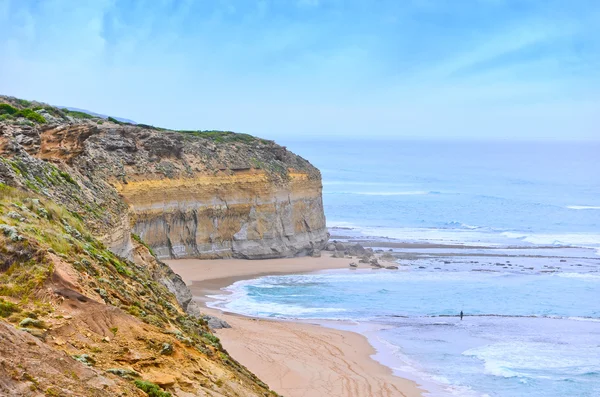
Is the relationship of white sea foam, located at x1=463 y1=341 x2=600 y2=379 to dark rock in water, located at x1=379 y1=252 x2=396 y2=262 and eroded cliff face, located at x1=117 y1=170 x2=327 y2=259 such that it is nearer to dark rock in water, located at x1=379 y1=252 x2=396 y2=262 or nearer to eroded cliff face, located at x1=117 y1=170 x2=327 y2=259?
dark rock in water, located at x1=379 y1=252 x2=396 y2=262

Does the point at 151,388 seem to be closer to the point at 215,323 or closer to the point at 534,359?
the point at 215,323

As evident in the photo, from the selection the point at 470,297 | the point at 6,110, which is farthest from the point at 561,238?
the point at 6,110

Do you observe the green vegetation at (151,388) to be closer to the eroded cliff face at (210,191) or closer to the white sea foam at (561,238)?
the eroded cliff face at (210,191)

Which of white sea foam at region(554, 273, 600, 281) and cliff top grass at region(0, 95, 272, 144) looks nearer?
cliff top grass at region(0, 95, 272, 144)

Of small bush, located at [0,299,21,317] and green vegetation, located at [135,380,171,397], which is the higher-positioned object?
small bush, located at [0,299,21,317]

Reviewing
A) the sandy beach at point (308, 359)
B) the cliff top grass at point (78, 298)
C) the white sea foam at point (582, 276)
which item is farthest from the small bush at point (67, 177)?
the white sea foam at point (582, 276)

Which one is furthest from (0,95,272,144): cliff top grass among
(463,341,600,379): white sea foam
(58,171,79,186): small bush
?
(463,341,600,379): white sea foam

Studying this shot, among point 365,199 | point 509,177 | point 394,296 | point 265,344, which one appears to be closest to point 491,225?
point 365,199
